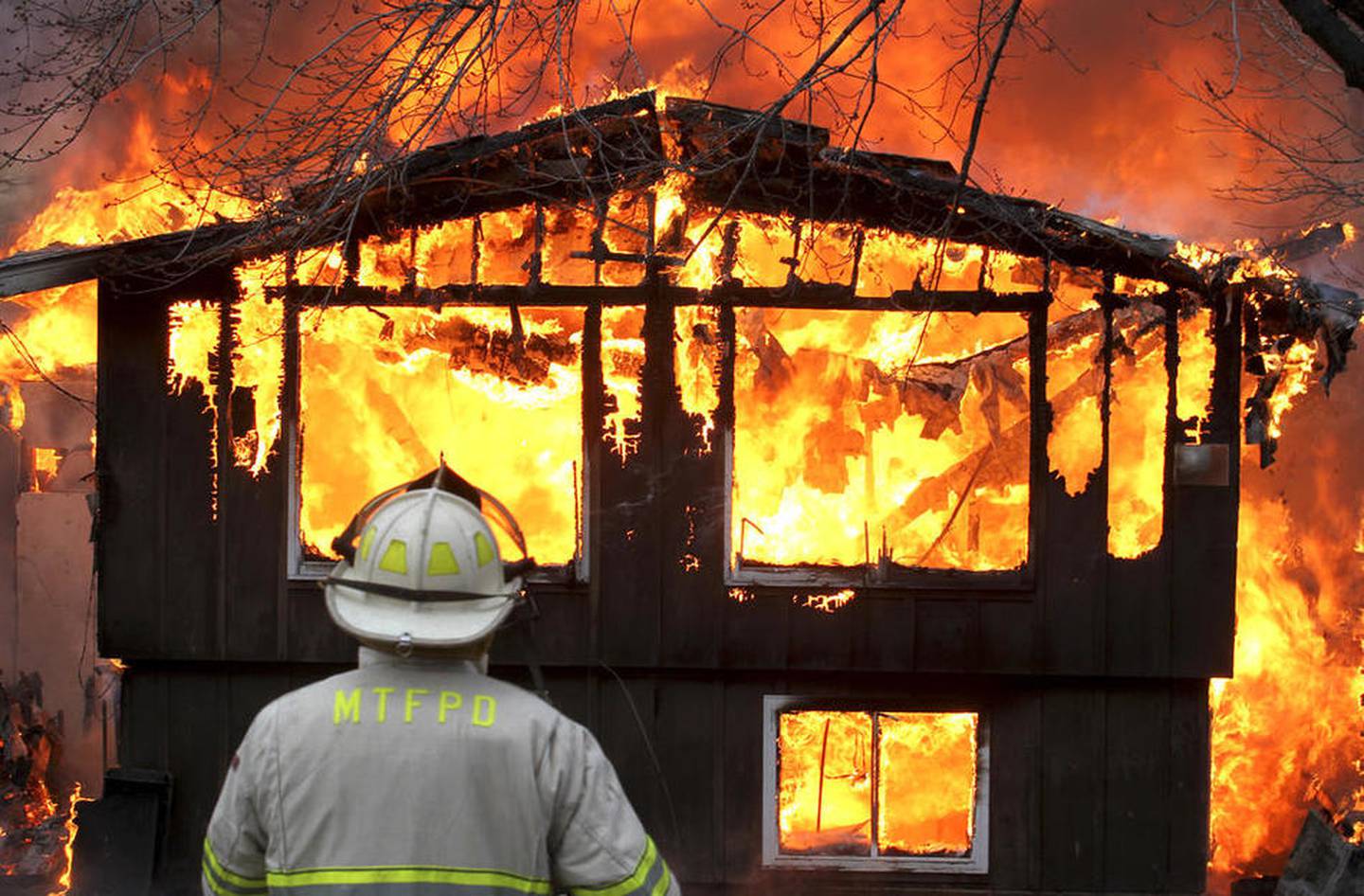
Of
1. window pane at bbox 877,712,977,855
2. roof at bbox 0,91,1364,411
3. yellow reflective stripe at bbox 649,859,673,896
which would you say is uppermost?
roof at bbox 0,91,1364,411

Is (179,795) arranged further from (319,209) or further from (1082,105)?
(1082,105)

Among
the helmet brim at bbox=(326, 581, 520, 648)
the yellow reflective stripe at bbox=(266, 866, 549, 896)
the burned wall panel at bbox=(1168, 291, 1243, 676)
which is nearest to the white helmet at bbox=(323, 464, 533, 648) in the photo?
the helmet brim at bbox=(326, 581, 520, 648)

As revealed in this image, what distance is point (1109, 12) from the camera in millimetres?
14727

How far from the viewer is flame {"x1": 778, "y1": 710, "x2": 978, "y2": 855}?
25.9 feet

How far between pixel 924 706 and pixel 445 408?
3585 millimetres

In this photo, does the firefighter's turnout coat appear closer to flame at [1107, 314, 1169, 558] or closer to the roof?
the roof

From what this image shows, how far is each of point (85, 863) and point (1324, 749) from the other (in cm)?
958

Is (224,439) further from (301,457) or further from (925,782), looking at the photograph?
(925,782)

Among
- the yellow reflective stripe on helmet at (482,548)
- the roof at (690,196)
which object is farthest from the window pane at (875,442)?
the yellow reflective stripe on helmet at (482,548)

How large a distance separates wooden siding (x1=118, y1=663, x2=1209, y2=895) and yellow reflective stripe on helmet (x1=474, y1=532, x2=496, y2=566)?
499 centimetres

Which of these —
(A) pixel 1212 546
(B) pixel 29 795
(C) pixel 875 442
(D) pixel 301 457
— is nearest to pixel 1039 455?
(C) pixel 875 442

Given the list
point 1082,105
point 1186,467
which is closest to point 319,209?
point 1186,467

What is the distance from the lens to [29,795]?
37.4 feet

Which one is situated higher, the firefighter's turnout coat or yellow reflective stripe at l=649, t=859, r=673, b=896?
the firefighter's turnout coat
